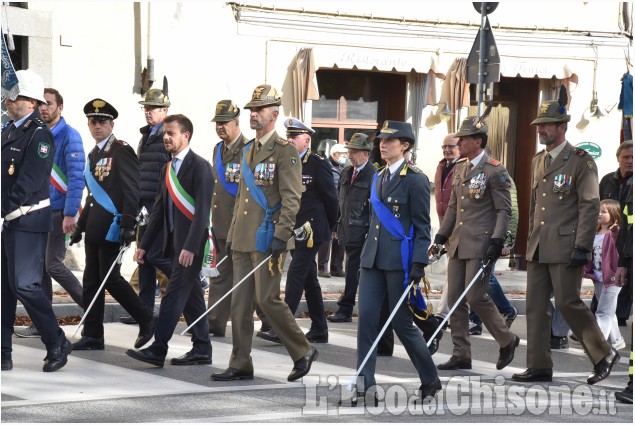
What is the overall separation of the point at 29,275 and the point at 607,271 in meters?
5.42

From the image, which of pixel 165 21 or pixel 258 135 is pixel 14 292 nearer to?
pixel 258 135

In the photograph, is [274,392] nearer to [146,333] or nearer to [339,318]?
[146,333]

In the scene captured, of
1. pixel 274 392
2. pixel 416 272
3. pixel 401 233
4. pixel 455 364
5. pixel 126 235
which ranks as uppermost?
pixel 401 233

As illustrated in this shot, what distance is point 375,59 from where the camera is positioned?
19906mm

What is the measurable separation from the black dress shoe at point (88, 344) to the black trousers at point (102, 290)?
0.05m

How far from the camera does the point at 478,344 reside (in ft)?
41.4

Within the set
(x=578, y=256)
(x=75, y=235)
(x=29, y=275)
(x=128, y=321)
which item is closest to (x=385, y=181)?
(x=578, y=256)

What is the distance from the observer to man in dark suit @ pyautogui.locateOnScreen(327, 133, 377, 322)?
13602mm

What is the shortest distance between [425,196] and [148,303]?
3.68m

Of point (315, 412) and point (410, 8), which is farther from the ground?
point (410, 8)

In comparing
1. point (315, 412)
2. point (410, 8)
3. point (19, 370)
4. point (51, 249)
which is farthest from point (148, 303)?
point (410, 8)

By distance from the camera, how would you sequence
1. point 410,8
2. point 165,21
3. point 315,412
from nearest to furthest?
point 315,412
point 165,21
point 410,8

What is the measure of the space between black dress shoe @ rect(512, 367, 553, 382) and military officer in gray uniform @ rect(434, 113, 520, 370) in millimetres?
478

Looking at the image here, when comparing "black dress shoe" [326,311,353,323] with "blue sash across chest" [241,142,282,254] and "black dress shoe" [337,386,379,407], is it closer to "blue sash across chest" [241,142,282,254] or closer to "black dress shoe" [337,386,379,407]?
"blue sash across chest" [241,142,282,254]
